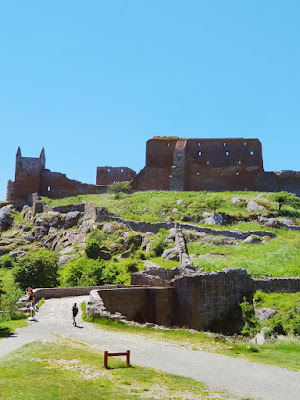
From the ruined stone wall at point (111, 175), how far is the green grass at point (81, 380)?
200 feet

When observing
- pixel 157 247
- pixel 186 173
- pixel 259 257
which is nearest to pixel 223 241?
pixel 157 247

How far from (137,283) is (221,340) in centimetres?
1068

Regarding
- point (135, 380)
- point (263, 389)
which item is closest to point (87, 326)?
point (135, 380)

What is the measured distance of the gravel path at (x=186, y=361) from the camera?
1239 cm

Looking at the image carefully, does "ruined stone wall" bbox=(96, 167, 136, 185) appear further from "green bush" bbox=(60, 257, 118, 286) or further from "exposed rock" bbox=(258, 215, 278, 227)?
"green bush" bbox=(60, 257, 118, 286)

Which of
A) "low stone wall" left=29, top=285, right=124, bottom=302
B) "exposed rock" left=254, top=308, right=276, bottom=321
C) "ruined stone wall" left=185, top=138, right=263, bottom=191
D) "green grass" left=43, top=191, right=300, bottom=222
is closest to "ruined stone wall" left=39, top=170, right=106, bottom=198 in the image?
"green grass" left=43, top=191, right=300, bottom=222

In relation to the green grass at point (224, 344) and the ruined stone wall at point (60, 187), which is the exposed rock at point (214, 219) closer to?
Result: the ruined stone wall at point (60, 187)

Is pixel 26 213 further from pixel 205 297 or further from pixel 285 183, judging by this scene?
pixel 205 297

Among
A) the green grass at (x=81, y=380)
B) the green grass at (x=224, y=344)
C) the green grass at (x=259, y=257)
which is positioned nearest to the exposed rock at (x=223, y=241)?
the green grass at (x=259, y=257)

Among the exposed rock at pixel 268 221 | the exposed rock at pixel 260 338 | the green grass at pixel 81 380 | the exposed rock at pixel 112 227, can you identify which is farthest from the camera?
the exposed rock at pixel 268 221

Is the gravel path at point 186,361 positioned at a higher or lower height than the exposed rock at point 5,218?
lower

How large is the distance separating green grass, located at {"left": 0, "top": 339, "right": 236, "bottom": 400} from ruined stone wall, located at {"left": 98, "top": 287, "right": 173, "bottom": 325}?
8909mm

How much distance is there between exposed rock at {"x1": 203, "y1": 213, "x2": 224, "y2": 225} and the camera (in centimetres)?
4778

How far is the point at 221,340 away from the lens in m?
18.8
